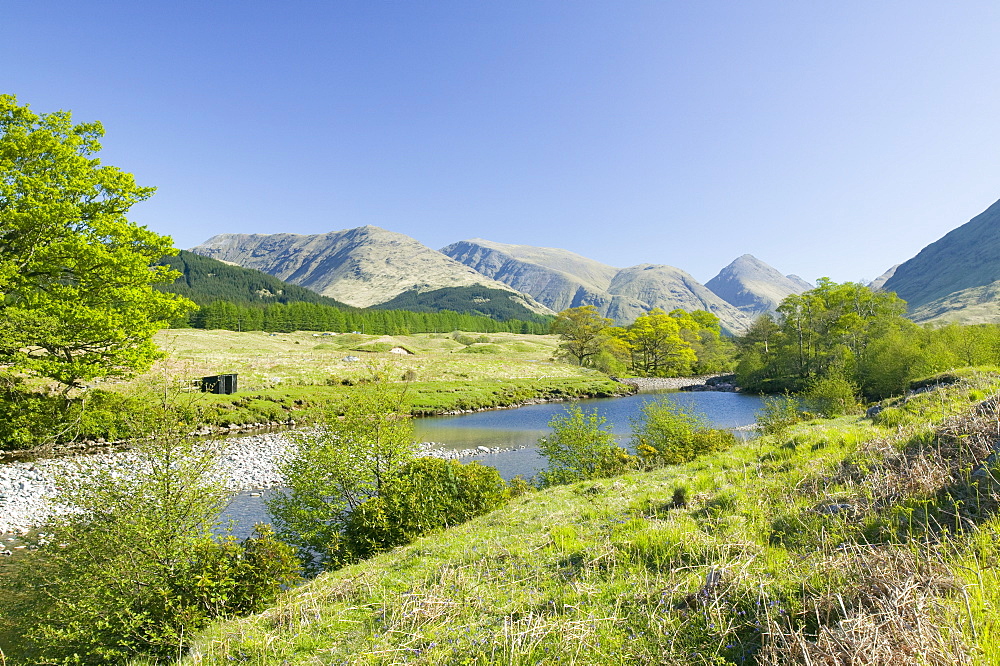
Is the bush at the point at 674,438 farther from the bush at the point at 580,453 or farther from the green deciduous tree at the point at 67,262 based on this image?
the green deciduous tree at the point at 67,262

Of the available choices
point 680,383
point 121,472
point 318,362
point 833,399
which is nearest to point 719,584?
point 121,472

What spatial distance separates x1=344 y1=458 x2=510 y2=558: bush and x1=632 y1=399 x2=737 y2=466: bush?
8.45m

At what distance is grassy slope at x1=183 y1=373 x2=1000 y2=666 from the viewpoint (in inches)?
136

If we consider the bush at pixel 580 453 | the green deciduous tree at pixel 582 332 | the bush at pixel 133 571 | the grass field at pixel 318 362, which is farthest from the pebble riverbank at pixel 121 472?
the green deciduous tree at pixel 582 332

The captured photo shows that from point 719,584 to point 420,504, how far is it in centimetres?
952

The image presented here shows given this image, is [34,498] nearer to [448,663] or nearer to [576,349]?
[448,663]

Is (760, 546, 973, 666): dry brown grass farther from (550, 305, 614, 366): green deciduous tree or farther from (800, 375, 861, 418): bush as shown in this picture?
(550, 305, 614, 366): green deciduous tree

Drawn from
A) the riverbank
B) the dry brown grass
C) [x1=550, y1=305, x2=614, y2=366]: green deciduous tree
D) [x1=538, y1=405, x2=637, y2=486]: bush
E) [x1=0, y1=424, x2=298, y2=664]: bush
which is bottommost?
the riverbank

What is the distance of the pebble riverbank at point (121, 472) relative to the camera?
16.0m

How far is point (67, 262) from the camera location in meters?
17.5

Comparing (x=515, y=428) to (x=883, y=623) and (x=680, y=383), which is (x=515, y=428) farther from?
(x=680, y=383)

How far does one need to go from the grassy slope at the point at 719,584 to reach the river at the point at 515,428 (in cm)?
1317

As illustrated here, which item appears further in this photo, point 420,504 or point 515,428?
point 515,428

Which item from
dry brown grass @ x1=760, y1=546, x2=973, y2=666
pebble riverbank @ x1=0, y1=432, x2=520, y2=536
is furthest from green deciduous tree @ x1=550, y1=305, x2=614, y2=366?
dry brown grass @ x1=760, y1=546, x2=973, y2=666
